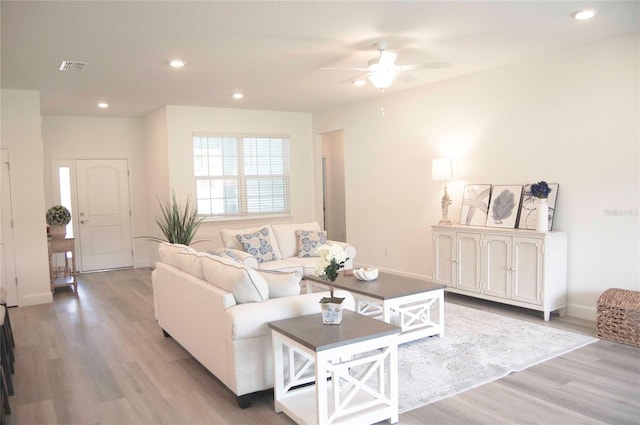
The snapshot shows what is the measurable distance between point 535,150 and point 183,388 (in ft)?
13.6

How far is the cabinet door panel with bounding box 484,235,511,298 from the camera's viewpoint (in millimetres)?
5039

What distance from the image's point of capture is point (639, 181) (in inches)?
171

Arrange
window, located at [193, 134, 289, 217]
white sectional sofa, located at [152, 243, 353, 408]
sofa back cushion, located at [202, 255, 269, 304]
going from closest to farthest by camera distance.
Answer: white sectional sofa, located at [152, 243, 353, 408] < sofa back cushion, located at [202, 255, 269, 304] < window, located at [193, 134, 289, 217]

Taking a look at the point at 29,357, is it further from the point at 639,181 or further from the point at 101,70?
the point at 639,181

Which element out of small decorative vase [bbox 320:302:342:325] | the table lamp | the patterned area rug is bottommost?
the patterned area rug

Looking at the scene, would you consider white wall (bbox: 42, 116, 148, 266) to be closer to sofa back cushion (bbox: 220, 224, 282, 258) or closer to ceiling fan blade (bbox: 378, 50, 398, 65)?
sofa back cushion (bbox: 220, 224, 282, 258)

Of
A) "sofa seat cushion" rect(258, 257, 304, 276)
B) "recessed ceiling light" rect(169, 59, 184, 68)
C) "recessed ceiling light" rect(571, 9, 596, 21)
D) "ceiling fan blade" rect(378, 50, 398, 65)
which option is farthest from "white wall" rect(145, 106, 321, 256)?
"recessed ceiling light" rect(571, 9, 596, 21)

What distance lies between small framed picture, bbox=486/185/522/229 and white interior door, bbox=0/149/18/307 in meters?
5.62

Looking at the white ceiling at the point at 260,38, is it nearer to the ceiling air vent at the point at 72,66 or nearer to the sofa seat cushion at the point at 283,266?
the ceiling air vent at the point at 72,66

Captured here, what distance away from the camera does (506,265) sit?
505cm

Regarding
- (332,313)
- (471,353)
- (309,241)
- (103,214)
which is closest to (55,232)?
(103,214)

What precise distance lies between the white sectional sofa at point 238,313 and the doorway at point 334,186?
20.6 ft

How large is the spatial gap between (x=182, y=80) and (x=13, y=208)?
2562mm

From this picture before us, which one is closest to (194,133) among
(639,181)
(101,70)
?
(101,70)
